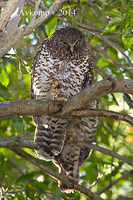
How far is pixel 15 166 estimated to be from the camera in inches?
224

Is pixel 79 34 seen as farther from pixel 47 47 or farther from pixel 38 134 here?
pixel 38 134

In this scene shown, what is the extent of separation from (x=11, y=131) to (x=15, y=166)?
929mm

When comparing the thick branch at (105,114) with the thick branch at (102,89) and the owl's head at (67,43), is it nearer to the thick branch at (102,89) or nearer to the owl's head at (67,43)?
the thick branch at (102,89)

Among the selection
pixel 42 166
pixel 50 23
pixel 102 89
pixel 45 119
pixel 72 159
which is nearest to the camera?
pixel 102 89

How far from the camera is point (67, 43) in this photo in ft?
13.7

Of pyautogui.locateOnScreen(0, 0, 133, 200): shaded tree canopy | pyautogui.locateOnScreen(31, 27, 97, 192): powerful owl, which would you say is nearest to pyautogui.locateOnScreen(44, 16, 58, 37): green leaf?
pyautogui.locateOnScreen(0, 0, 133, 200): shaded tree canopy

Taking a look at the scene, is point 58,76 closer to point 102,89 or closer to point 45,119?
point 45,119

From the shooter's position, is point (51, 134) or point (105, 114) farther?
point (51, 134)

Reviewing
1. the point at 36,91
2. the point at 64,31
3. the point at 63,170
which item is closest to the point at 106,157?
the point at 63,170

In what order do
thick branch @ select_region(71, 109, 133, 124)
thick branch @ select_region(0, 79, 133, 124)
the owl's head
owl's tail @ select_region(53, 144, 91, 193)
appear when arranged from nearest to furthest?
thick branch @ select_region(0, 79, 133, 124), thick branch @ select_region(71, 109, 133, 124), the owl's head, owl's tail @ select_region(53, 144, 91, 193)

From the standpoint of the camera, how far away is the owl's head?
4062 mm

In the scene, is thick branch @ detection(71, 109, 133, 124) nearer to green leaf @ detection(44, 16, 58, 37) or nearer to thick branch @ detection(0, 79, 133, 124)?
thick branch @ detection(0, 79, 133, 124)

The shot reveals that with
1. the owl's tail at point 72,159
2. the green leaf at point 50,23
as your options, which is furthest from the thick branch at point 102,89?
the owl's tail at point 72,159

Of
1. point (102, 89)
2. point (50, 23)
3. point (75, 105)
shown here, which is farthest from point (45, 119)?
point (102, 89)
